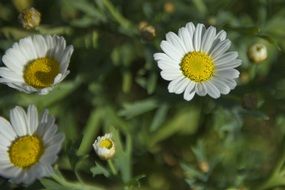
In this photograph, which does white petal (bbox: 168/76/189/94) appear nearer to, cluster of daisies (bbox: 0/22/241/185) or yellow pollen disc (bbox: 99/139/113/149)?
cluster of daisies (bbox: 0/22/241/185)

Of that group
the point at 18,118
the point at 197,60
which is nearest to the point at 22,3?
the point at 18,118

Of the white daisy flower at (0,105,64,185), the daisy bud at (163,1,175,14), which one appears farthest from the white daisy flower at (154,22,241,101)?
the daisy bud at (163,1,175,14)

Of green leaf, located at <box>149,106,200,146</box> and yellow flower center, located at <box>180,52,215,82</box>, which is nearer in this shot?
yellow flower center, located at <box>180,52,215,82</box>

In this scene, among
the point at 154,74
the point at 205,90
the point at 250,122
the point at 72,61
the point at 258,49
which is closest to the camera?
the point at 205,90

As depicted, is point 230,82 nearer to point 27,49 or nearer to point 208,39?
point 208,39

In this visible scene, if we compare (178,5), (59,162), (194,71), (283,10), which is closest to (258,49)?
(194,71)

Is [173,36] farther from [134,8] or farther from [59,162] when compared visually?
[59,162]
